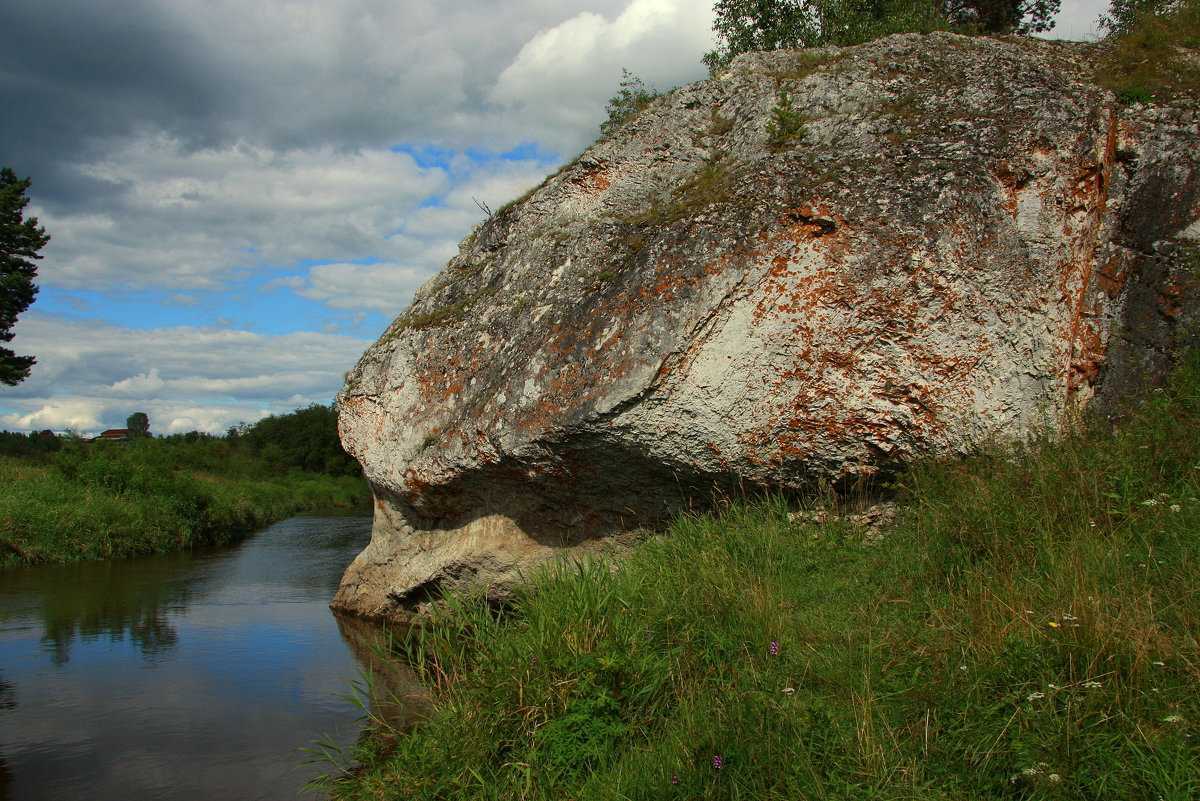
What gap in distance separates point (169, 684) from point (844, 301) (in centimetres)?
674

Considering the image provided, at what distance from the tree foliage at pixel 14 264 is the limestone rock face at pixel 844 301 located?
28.1 metres

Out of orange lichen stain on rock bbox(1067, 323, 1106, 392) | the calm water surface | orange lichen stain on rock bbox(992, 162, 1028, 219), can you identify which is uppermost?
orange lichen stain on rock bbox(992, 162, 1028, 219)

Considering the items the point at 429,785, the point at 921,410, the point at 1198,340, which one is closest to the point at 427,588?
the point at 429,785

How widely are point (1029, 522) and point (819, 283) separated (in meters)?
2.38

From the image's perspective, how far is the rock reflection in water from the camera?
5801 millimetres

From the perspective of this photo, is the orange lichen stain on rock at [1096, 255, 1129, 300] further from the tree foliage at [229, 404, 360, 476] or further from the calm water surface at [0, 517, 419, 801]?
the tree foliage at [229, 404, 360, 476]

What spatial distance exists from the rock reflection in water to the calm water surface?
41 mm

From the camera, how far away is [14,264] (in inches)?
1188

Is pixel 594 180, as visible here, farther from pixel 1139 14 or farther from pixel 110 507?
pixel 110 507

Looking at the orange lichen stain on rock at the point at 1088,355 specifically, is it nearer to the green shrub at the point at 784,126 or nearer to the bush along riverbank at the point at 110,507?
the green shrub at the point at 784,126

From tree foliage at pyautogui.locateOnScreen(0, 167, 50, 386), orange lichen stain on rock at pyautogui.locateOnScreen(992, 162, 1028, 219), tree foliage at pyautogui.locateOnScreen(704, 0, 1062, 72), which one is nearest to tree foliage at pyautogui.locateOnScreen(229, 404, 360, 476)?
tree foliage at pyautogui.locateOnScreen(0, 167, 50, 386)

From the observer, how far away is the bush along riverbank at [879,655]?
3434mm

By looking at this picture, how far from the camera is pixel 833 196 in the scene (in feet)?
22.6

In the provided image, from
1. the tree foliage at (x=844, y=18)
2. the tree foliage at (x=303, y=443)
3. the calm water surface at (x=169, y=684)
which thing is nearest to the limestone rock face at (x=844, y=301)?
the calm water surface at (x=169, y=684)
